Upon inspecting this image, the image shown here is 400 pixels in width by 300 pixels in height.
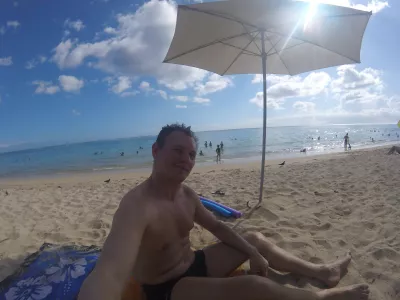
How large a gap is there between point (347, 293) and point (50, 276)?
92.5 inches

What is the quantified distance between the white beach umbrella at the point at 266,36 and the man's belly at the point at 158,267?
3.07 meters

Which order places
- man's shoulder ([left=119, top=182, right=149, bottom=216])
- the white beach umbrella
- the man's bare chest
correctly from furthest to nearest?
the white beach umbrella
the man's bare chest
man's shoulder ([left=119, top=182, right=149, bottom=216])

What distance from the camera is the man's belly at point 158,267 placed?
1.78m

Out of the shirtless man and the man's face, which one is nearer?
the shirtless man

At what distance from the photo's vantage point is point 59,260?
8.32ft

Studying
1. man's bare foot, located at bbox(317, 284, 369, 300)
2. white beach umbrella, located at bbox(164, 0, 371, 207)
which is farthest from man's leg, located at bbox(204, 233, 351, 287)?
white beach umbrella, located at bbox(164, 0, 371, 207)

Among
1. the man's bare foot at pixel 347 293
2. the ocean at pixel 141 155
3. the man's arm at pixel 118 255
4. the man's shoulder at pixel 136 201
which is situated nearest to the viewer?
the man's arm at pixel 118 255

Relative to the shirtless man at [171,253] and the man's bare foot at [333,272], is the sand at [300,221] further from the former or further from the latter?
the shirtless man at [171,253]

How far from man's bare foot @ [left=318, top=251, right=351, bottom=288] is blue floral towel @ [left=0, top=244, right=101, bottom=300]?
2.04 m

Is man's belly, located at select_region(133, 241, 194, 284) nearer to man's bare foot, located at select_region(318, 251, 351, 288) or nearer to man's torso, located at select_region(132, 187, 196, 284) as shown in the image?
man's torso, located at select_region(132, 187, 196, 284)

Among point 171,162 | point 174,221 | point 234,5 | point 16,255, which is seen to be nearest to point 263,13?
point 234,5

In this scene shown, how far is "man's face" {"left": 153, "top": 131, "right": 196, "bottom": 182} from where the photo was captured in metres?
1.74

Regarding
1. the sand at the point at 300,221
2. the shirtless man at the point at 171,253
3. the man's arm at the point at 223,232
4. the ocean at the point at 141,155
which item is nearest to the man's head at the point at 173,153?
the shirtless man at the point at 171,253

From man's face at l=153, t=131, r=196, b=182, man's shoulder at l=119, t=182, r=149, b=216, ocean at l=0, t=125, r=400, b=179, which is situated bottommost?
ocean at l=0, t=125, r=400, b=179
